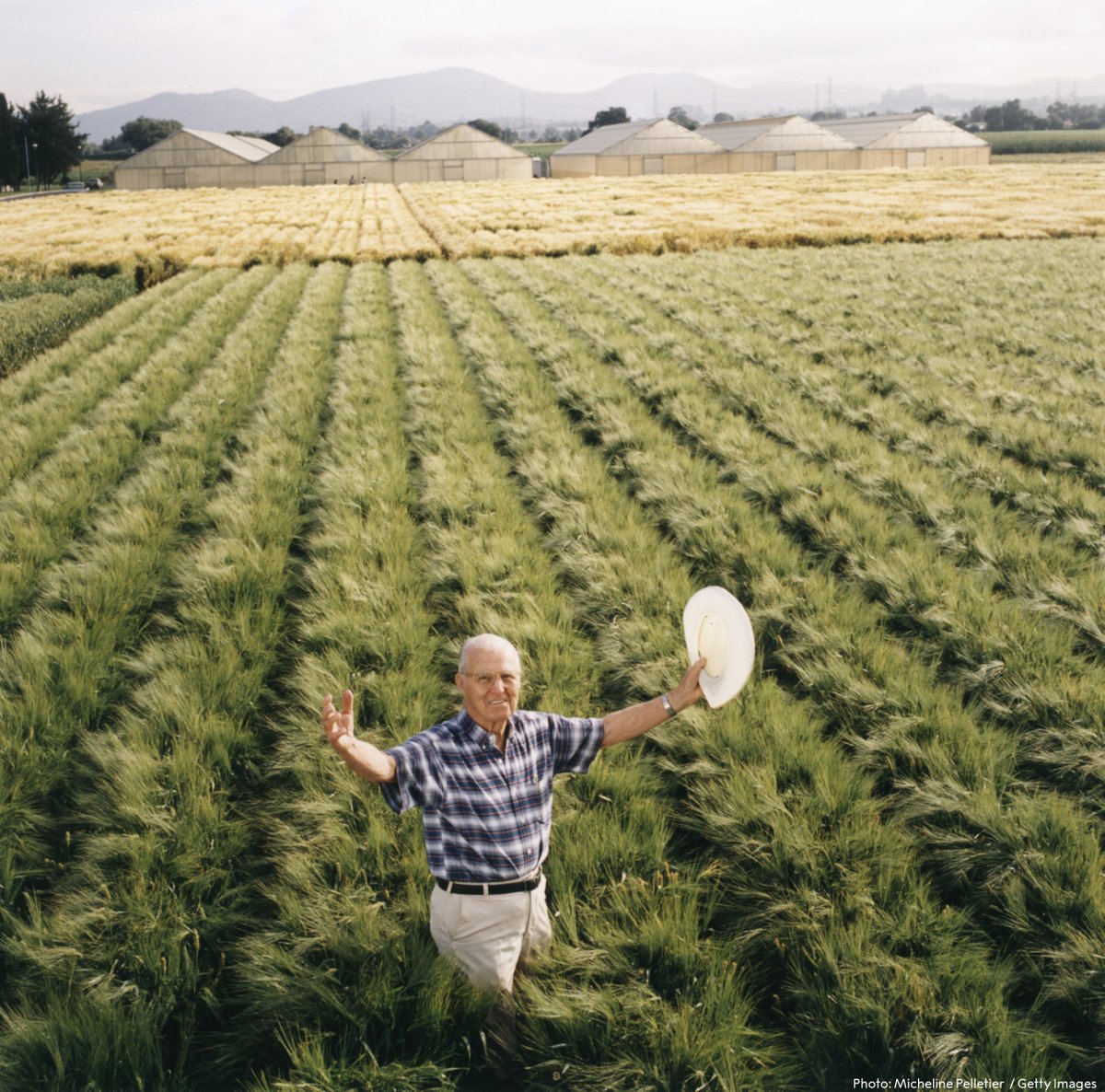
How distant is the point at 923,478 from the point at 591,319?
25.3ft

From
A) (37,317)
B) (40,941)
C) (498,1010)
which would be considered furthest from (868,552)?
(37,317)

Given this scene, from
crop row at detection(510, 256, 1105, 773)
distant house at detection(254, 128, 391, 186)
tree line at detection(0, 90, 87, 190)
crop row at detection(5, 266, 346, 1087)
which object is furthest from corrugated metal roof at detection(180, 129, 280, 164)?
crop row at detection(5, 266, 346, 1087)

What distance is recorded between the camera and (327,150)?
7169 cm

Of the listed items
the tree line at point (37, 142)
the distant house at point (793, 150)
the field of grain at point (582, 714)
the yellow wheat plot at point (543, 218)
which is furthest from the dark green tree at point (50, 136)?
the field of grain at point (582, 714)

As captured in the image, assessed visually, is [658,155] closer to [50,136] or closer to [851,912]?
[50,136]

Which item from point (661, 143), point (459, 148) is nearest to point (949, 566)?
point (661, 143)

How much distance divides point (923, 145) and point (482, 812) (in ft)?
253

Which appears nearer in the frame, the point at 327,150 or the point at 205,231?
the point at 205,231

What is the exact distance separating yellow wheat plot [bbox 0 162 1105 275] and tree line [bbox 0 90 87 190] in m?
25.2

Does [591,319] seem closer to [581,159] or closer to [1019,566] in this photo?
[1019,566]

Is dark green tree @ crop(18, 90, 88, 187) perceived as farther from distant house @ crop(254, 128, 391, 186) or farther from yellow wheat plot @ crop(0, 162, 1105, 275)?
yellow wheat plot @ crop(0, 162, 1105, 275)

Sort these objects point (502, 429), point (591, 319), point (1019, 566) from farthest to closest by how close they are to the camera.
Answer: point (591, 319)
point (502, 429)
point (1019, 566)

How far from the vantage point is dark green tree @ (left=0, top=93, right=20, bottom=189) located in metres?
71.8

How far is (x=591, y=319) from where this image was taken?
13.9 metres
